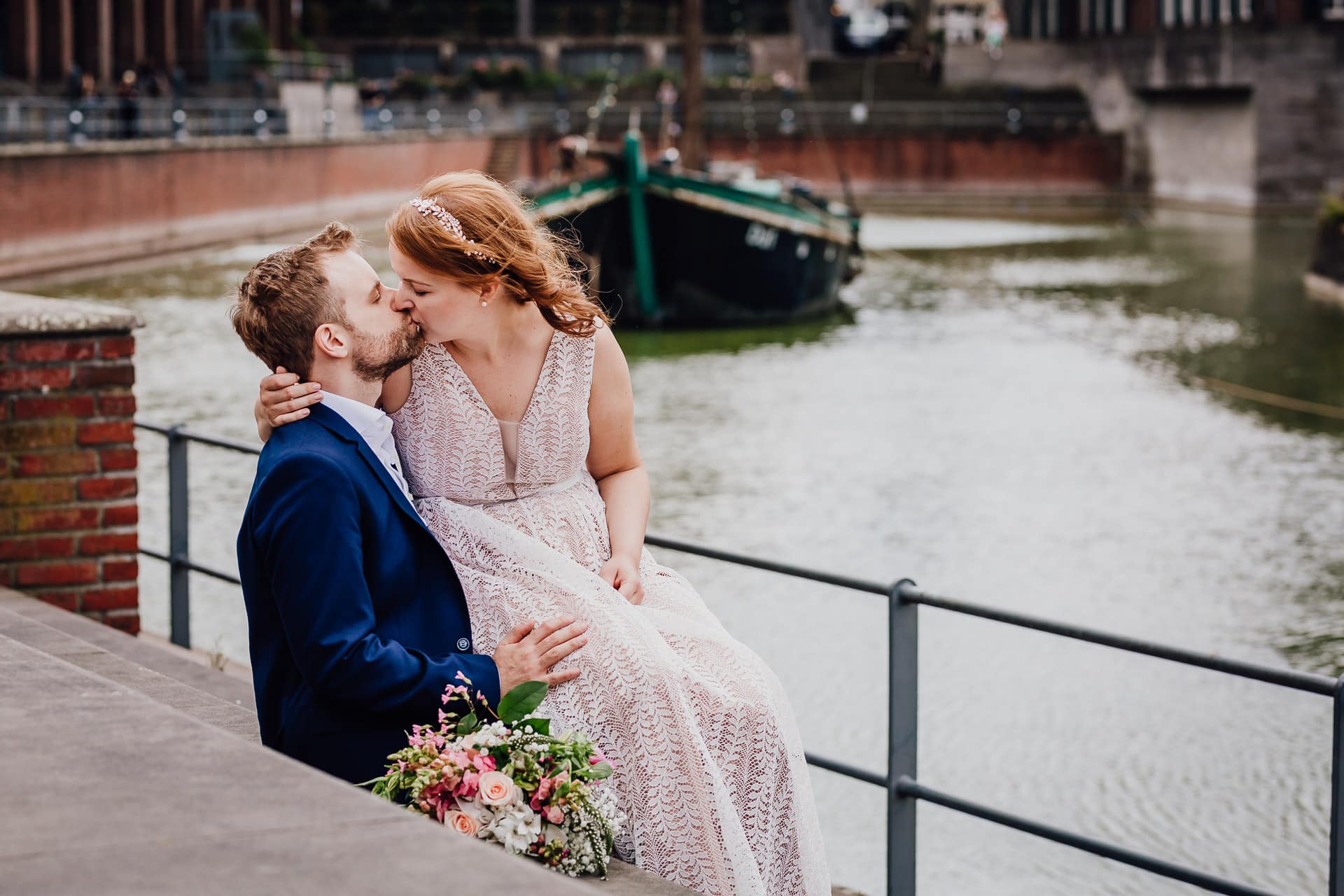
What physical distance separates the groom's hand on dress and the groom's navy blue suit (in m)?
0.03

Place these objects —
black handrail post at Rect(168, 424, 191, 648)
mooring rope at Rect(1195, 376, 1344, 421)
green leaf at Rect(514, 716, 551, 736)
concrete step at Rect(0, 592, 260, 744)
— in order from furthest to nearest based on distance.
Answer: mooring rope at Rect(1195, 376, 1344, 421) < black handrail post at Rect(168, 424, 191, 648) < concrete step at Rect(0, 592, 260, 744) < green leaf at Rect(514, 716, 551, 736)

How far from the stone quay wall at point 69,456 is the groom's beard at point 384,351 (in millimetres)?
2087

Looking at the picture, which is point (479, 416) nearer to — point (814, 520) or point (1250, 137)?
point (814, 520)

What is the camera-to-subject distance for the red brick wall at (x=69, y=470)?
484 centimetres

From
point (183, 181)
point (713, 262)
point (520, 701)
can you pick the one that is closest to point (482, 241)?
point (520, 701)

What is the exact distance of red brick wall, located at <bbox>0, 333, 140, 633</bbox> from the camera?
4.84 m

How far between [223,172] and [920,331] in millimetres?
13482

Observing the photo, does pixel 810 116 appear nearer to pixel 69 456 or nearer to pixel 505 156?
pixel 505 156

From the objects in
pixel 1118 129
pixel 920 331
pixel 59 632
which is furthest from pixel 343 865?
pixel 1118 129

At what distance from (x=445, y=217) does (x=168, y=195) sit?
87.1 feet

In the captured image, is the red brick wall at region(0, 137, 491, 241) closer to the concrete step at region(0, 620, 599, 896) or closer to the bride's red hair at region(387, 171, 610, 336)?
the bride's red hair at region(387, 171, 610, 336)

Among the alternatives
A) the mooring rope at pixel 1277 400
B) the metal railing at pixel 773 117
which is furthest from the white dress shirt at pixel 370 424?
the metal railing at pixel 773 117

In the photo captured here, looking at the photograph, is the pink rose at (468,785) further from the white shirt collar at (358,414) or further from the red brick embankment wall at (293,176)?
the red brick embankment wall at (293,176)

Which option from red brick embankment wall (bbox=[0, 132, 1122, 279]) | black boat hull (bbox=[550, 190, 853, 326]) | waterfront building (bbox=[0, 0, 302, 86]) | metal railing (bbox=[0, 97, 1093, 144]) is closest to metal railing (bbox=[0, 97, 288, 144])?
red brick embankment wall (bbox=[0, 132, 1122, 279])
